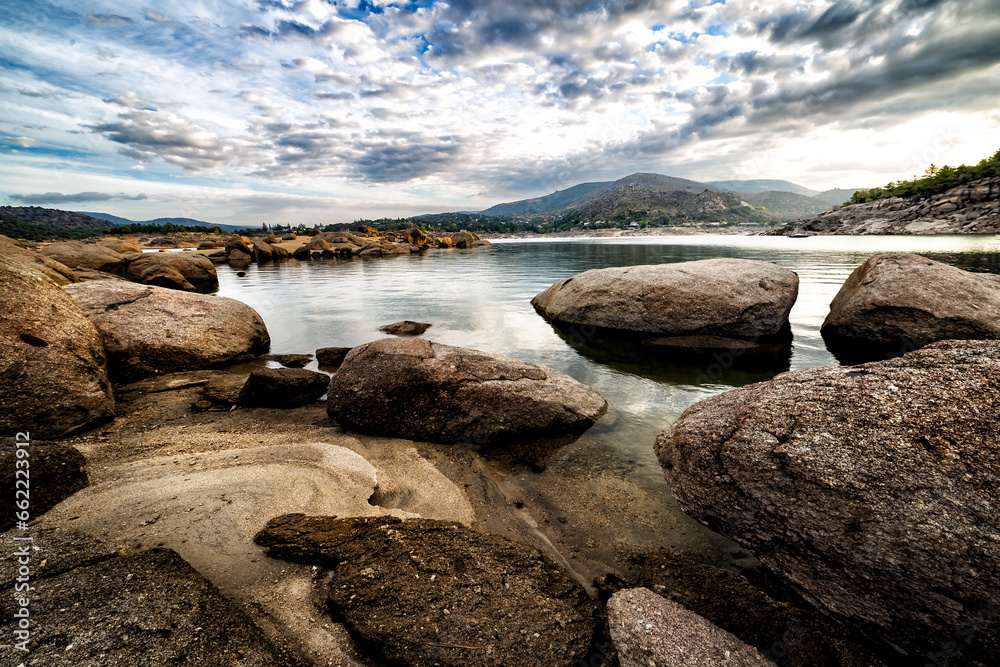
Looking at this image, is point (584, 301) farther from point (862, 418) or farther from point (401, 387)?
point (862, 418)

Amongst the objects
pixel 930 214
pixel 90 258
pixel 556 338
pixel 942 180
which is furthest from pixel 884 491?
pixel 942 180

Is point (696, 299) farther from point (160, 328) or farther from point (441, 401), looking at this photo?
point (160, 328)

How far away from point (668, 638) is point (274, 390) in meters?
6.46

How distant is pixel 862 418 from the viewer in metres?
3.09

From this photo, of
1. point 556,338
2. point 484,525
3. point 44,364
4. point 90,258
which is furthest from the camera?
point 90,258

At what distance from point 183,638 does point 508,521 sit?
8.95ft

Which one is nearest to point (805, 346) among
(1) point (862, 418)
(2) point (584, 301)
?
(2) point (584, 301)

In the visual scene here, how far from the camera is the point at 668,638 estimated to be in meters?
2.65

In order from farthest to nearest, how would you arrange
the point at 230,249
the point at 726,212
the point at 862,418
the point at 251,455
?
the point at 726,212 → the point at 230,249 → the point at 251,455 → the point at 862,418

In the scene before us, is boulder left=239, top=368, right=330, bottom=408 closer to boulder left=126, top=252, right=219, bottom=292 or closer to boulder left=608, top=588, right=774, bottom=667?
boulder left=608, top=588, right=774, bottom=667

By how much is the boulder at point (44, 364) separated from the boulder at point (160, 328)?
61.3 inches

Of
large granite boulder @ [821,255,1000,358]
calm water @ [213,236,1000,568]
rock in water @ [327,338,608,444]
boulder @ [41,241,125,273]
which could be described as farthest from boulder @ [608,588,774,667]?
boulder @ [41,241,125,273]

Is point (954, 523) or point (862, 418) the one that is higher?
point (862, 418)

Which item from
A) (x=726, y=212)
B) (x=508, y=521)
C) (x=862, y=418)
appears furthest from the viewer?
(x=726, y=212)
